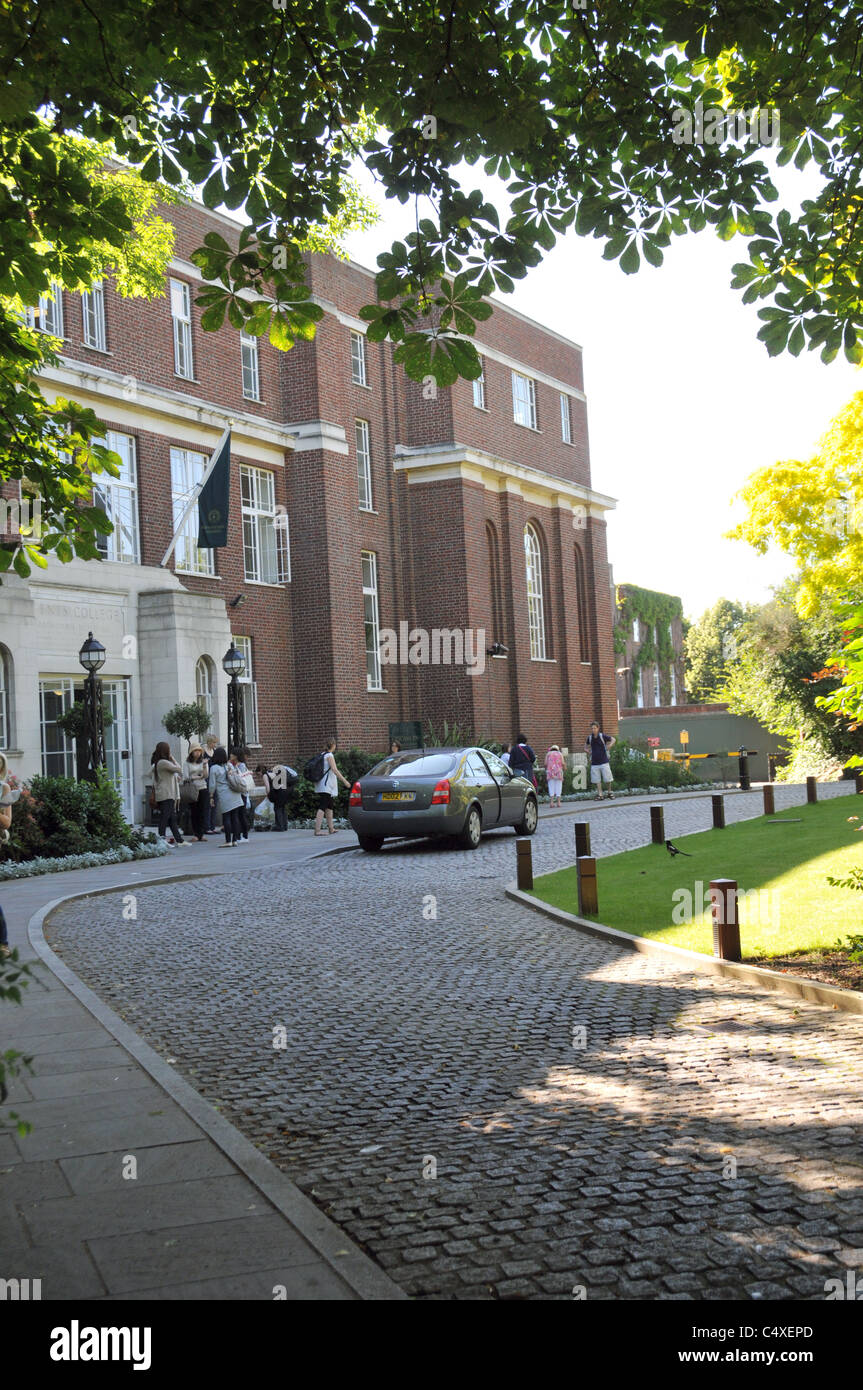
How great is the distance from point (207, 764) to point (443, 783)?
6.04 meters

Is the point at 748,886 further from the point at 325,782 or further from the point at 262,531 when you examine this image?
the point at 262,531

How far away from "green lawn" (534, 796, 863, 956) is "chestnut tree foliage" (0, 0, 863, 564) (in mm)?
4865

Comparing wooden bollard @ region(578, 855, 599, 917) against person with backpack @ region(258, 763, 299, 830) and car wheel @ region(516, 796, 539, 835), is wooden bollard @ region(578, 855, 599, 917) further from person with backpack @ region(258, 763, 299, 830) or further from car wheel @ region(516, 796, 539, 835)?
person with backpack @ region(258, 763, 299, 830)

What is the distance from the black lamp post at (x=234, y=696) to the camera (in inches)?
956

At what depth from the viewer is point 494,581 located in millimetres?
37156

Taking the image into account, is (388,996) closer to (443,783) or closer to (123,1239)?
(123,1239)

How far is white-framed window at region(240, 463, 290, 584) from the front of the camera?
2903 centimetres

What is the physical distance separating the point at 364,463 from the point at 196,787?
47.9ft

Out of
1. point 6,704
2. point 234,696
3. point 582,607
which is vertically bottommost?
point 6,704

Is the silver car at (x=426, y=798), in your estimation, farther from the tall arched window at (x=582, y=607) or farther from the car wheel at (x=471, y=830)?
the tall arched window at (x=582, y=607)

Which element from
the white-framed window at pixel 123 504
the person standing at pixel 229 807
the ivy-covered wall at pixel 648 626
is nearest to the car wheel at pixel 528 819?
the person standing at pixel 229 807

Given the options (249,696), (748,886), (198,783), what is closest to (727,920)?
(748,886)

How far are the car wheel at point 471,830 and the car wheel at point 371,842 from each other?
1.25 metres

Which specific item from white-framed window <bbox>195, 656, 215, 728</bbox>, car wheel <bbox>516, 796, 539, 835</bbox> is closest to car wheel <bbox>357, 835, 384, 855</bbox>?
car wheel <bbox>516, 796, 539, 835</bbox>
